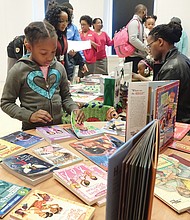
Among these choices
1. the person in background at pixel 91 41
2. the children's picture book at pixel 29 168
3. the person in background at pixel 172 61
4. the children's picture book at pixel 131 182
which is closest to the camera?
the children's picture book at pixel 131 182

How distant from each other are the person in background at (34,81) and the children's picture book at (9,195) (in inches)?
22.0

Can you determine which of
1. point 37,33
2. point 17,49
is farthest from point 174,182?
point 17,49

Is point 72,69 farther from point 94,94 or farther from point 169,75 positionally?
point 169,75

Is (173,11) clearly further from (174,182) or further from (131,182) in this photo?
(131,182)

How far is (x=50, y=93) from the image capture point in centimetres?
164

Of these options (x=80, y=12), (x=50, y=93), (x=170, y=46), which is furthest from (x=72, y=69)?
(x=80, y=12)

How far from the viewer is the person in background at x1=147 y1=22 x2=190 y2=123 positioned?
6.66 ft

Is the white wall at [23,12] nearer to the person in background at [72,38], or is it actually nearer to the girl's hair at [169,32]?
the person in background at [72,38]

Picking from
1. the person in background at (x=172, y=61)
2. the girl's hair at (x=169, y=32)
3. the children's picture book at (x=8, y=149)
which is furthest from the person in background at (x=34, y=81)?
the girl's hair at (x=169, y=32)

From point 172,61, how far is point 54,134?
1.12 meters

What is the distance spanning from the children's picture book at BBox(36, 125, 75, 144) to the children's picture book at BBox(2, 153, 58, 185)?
0.21 m

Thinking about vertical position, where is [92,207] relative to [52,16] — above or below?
below

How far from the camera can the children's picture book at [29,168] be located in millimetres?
994

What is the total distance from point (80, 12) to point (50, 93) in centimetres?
473
